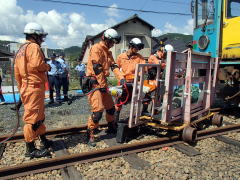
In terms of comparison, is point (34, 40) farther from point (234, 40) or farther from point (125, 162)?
point (234, 40)

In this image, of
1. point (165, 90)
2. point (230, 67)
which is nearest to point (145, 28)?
point (230, 67)

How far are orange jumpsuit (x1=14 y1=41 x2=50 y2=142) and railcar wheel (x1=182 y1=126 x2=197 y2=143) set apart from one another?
2.64 metres

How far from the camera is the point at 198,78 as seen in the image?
511 centimetres

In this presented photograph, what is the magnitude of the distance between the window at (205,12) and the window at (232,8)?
0.41 metres

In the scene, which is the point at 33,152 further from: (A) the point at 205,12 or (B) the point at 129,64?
(A) the point at 205,12

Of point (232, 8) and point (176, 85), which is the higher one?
point (232, 8)

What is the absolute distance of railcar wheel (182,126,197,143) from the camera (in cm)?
434

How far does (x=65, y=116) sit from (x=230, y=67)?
4.84 m

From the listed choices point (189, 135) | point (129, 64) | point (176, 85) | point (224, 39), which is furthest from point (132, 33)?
point (189, 135)

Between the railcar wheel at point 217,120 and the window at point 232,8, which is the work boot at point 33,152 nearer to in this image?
the railcar wheel at point 217,120

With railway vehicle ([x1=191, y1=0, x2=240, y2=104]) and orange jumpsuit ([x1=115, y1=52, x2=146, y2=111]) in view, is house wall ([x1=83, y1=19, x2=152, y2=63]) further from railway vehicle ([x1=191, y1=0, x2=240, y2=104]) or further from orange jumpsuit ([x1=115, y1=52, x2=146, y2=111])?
orange jumpsuit ([x1=115, y1=52, x2=146, y2=111])

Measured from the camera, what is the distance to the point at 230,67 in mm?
6117

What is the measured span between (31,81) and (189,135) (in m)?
2.93

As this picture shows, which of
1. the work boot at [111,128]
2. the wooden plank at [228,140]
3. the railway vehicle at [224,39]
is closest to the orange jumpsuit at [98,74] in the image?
the work boot at [111,128]
